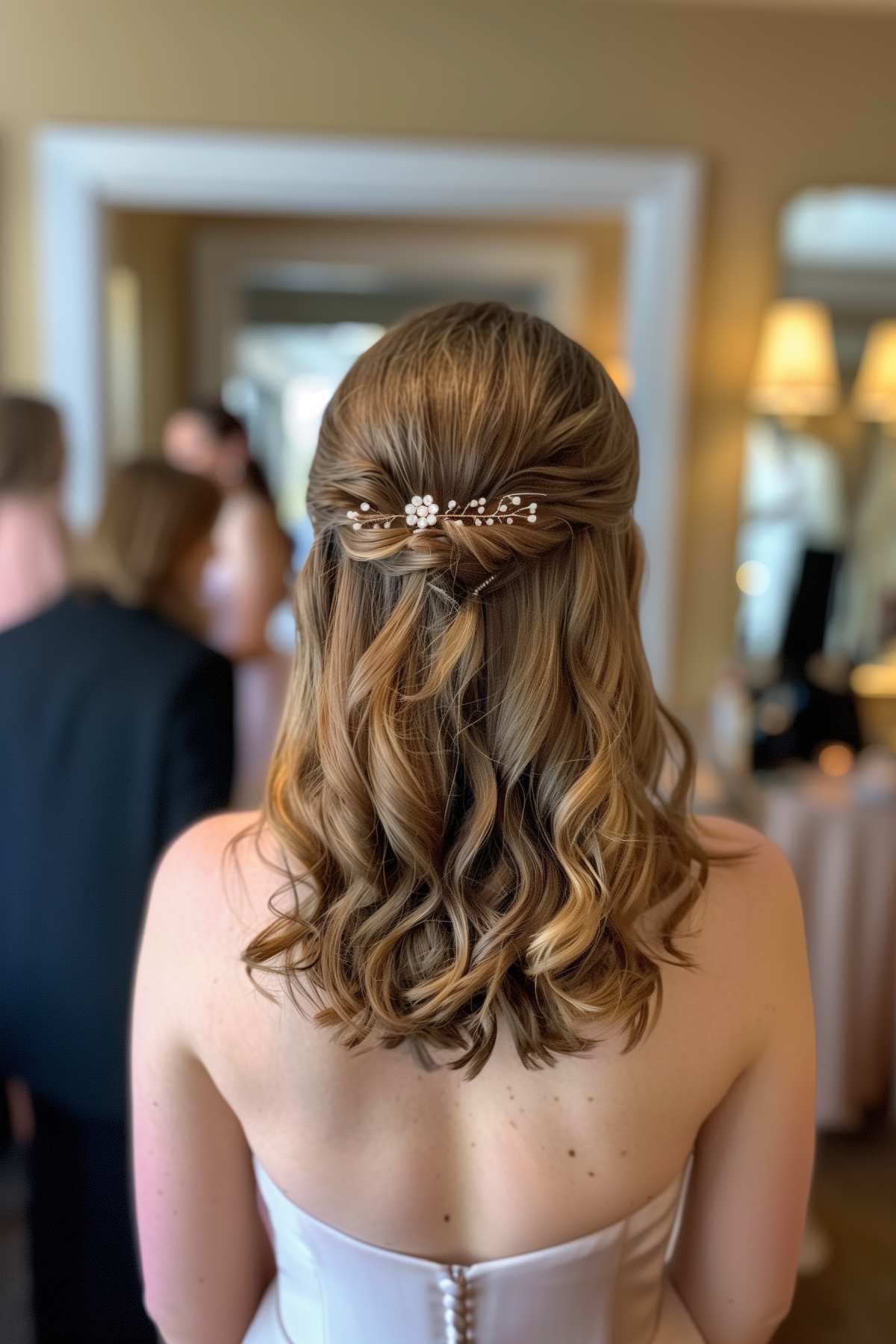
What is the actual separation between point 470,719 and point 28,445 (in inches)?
62.0

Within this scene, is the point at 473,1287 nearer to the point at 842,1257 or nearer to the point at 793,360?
the point at 842,1257

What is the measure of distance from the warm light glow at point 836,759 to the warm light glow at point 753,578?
0.49 meters

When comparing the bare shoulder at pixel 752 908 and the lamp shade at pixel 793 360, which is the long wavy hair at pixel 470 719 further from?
the lamp shade at pixel 793 360

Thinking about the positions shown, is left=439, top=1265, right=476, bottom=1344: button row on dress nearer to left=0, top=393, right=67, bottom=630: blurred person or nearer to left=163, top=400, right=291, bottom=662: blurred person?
left=0, top=393, right=67, bottom=630: blurred person

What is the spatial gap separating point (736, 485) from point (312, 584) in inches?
86.2

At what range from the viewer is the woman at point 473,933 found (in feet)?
2.03

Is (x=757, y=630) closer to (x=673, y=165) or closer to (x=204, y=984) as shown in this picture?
(x=673, y=165)

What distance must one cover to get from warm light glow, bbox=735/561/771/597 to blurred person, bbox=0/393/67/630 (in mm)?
1694

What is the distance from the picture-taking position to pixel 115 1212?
4.64 feet

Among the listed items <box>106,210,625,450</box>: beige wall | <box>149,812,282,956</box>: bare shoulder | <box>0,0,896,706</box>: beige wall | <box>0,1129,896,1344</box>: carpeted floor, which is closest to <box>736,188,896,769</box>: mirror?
<box>0,0,896,706</box>: beige wall

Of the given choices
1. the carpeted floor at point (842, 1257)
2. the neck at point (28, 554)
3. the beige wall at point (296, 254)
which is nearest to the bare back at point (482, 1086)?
the carpeted floor at point (842, 1257)

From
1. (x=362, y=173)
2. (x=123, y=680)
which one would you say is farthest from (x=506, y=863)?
(x=362, y=173)

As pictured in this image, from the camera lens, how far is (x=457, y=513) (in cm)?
61

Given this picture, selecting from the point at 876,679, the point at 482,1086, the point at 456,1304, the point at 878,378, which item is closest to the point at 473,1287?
the point at 456,1304
